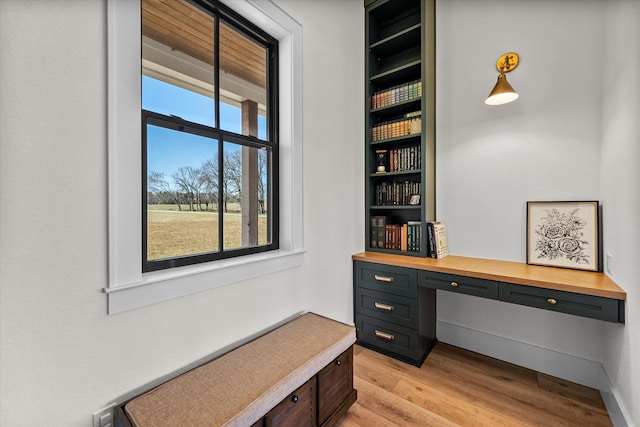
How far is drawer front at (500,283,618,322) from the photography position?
1.43 meters

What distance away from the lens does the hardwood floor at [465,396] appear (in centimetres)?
157

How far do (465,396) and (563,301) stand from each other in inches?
33.6

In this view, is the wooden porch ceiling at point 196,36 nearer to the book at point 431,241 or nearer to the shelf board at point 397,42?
the shelf board at point 397,42

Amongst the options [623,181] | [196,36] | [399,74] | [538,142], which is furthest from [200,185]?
[538,142]

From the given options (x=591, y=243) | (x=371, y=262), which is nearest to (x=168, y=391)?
(x=371, y=262)

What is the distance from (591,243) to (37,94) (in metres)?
2.99

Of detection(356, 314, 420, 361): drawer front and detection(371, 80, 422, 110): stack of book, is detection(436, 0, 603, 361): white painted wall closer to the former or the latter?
detection(371, 80, 422, 110): stack of book

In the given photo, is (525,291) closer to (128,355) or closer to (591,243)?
(591,243)

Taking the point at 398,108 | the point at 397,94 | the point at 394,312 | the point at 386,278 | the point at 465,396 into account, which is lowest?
the point at 465,396

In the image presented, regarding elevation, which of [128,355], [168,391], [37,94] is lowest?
[168,391]

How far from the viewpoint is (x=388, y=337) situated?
2.22 m

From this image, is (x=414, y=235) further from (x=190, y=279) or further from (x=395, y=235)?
(x=190, y=279)

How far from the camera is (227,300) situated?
1478 mm

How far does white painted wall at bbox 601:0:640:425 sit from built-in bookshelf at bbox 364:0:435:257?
1074mm
